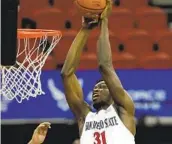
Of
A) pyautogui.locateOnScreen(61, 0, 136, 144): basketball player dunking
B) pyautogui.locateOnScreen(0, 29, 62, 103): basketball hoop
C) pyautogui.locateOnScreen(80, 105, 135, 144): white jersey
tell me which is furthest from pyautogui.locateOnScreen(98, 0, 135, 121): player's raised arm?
pyautogui.locateOnScreen(0, 29, 62, 103): basketball hoop

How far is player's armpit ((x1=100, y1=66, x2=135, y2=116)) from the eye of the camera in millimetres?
4215

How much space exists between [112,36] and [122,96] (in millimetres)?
3872

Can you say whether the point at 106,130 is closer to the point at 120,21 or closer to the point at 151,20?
the point at 120,21

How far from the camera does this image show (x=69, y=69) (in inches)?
177

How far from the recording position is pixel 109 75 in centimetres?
425

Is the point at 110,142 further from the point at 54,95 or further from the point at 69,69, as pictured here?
the point at 54,95

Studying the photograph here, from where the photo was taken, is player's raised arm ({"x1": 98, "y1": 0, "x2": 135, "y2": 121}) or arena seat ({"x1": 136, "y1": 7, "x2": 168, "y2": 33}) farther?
arena seat ({"x1": 136, "y1": 7, "x2": 168, "y2": 33})

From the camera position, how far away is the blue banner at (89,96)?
6.92 metres

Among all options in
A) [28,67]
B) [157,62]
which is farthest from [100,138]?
[157,62]

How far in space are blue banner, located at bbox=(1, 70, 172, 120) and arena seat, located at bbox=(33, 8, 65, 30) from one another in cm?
140

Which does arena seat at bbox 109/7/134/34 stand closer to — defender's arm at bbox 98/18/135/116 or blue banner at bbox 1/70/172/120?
blue banner at bbox 1/70/172/120

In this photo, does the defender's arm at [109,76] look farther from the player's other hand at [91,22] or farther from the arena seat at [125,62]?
the arena seat at [125,62]

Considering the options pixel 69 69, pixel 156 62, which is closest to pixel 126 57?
pixel 156 62

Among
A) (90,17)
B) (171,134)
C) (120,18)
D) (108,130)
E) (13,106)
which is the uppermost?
(90,17)
